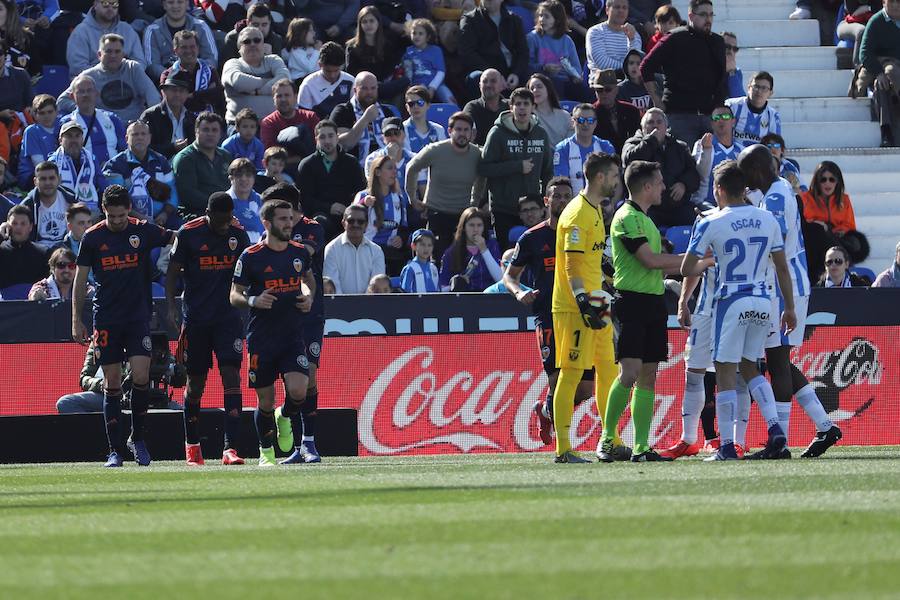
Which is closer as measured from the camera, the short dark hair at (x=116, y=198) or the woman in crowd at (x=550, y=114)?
the short dark hair at (x=116, y=198)

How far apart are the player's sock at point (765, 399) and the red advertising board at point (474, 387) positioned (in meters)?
4.34

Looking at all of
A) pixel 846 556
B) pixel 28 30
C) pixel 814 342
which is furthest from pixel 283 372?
pixel 28 30

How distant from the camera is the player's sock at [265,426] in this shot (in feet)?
41.3

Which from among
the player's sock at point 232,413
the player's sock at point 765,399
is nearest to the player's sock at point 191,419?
the player's sock at point 232,413

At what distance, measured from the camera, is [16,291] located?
16.7 meters

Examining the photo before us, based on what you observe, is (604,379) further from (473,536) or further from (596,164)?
(473,536)

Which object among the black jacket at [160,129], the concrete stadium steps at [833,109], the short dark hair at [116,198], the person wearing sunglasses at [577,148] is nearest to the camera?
the short dark hair at [116,198]

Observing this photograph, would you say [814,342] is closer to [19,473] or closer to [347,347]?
[347,347]

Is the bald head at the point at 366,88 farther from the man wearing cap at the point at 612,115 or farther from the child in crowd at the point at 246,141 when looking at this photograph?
the man wearing cap at the point at 612,115

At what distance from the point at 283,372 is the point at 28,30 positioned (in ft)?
30.8

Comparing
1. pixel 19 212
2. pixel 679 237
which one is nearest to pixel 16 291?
pixel 19 212

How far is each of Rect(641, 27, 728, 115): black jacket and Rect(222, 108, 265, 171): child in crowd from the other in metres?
4.49

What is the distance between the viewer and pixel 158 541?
20.8 feet

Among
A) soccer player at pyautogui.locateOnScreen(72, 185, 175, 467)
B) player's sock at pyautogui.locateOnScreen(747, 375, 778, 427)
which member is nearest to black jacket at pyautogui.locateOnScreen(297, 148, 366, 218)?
soccer player at pyautogui.locateOnScreen(72, 185, 175, 467)
